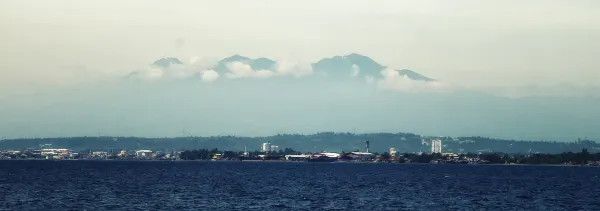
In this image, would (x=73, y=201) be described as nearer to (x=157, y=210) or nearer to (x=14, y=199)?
(x=14, y=199)

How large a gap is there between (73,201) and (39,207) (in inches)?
307

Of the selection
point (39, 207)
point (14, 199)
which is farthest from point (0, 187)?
point (39, 207)

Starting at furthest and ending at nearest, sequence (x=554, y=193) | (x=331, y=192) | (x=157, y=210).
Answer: (x=554, y=193), (x=331, y=192), (x=157, y=210)

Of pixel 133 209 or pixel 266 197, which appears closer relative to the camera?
pixel 133 209

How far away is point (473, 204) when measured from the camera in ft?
334

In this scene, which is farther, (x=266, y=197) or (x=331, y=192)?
(x=331, y=192)

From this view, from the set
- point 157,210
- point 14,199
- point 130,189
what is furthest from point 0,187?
point 157,210

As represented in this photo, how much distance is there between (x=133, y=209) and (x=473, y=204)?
36056 mm

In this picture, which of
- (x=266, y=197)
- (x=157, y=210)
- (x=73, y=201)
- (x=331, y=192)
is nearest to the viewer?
(x=157, y=210)

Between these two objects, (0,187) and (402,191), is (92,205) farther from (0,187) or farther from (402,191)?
(402,191)

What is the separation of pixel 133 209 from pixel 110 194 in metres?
23.0

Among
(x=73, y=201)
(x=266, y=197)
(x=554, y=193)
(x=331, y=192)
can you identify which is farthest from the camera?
(x=554, y=193)

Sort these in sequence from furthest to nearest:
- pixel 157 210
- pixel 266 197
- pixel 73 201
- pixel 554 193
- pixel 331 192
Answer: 1. pixel 554 193
2. pixel 331 192
3. pixel 266 197
4. pixel 73 201
5. pixel 157 210

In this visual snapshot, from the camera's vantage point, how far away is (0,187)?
124000 mm
